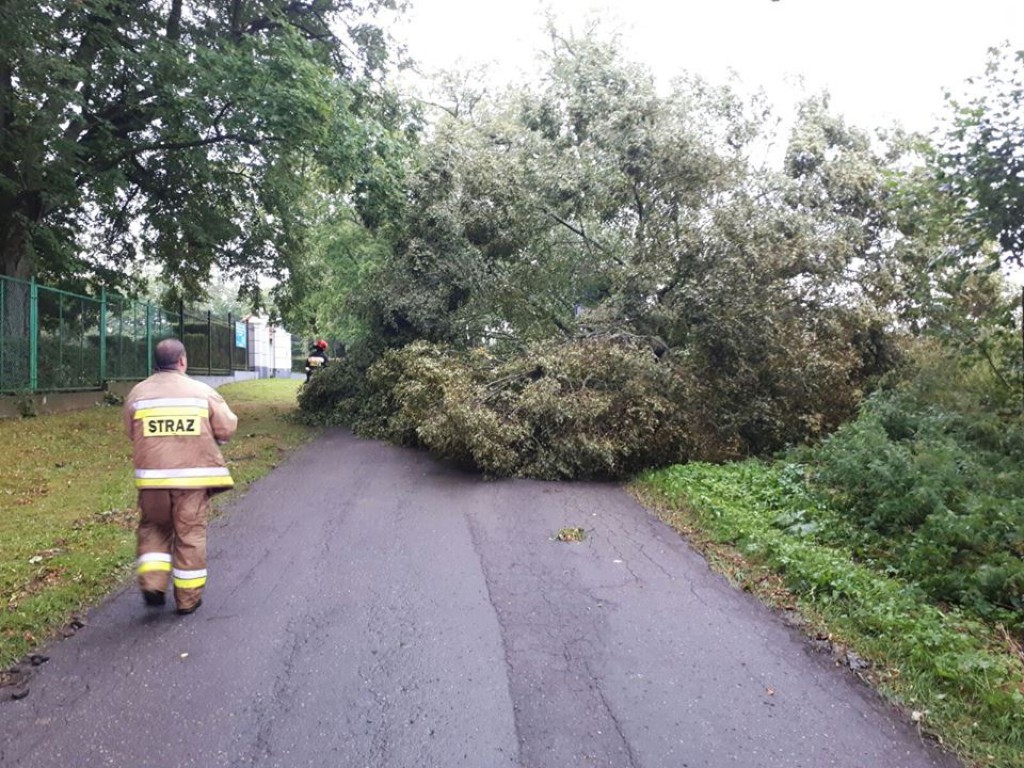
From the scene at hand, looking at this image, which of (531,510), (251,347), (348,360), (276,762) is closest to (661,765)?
(276,762)

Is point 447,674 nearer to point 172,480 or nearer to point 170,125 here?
point 172,480

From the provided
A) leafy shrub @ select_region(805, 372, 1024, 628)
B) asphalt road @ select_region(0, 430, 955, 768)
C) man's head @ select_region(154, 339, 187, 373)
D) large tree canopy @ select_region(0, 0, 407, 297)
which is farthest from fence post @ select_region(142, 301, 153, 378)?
leafy shrub @ select_region(805, 372, 1024, 628)

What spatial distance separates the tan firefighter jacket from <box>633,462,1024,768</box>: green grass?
400 cm

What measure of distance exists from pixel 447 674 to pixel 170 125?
13100mm

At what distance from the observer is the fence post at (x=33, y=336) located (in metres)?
12.8

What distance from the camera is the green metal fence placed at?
12320 mm

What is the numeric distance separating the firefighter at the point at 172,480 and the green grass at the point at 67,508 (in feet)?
2.08

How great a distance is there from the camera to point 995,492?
6.48 m

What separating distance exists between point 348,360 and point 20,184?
6.66 m

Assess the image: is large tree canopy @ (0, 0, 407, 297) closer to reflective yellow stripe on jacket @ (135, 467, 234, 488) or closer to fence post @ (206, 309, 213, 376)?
fence post @ (206, 309, 213, 376)

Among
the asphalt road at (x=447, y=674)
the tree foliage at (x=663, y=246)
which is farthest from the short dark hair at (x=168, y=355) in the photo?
the tree foliage at (x=663, y=246)

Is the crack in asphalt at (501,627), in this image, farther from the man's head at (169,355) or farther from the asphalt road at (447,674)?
the man's head at (169,355)

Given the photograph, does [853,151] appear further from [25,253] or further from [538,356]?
[25,253]

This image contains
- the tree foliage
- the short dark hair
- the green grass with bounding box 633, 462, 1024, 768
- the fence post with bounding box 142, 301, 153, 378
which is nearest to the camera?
the green grass with bounding box 633, 462, 1024, 768
